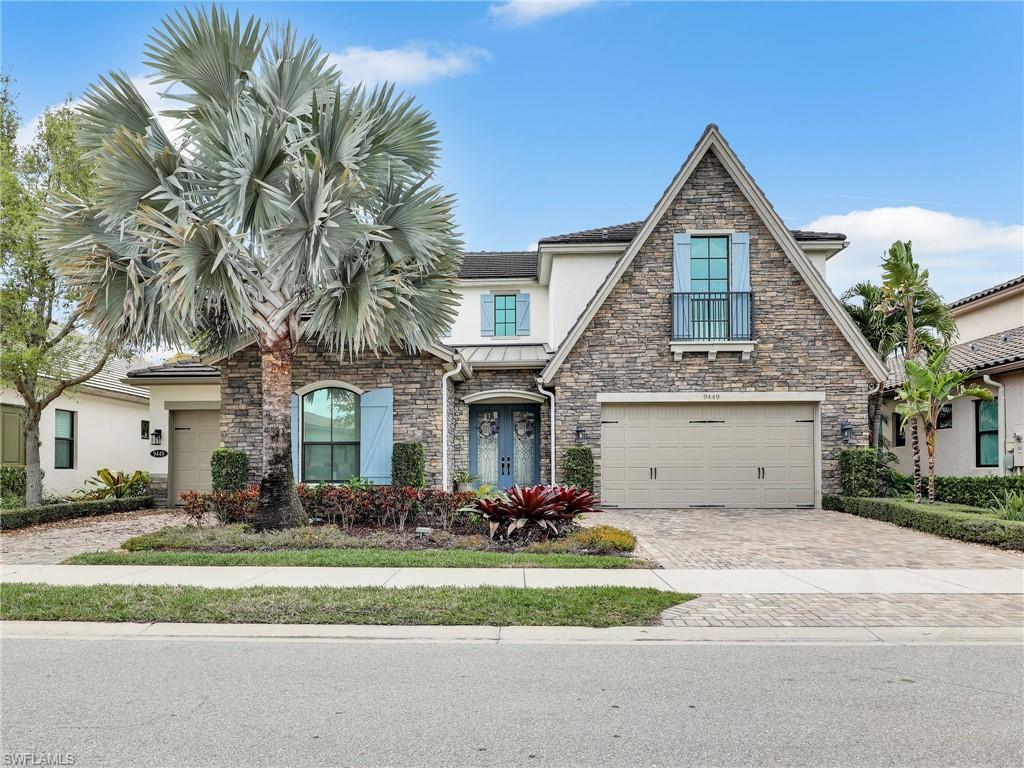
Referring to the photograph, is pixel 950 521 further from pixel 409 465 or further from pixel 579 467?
pixel 409 465

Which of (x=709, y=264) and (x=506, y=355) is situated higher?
(x=709, y=264)

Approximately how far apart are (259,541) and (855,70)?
14.6 metres

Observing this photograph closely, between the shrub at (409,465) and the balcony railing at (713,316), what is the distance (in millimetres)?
6692

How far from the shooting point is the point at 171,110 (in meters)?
11.3

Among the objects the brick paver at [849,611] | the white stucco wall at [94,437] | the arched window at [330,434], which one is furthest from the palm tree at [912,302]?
the white stucco wall at [94,437]

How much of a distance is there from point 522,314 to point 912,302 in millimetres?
10164

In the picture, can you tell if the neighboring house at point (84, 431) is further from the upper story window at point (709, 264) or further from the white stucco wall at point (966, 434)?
the white stucco wall at point (966, 434)

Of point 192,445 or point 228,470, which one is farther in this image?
point 192,445

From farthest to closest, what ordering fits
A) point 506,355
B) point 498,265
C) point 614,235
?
point 498,265 → point 614,235 → point 506,355

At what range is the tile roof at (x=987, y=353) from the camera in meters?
16.3

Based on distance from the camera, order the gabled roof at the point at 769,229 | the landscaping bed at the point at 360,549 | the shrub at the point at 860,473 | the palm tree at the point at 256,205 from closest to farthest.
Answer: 1. the landscaping bed at the point at 360,549
2. the palm tree at the point at 256,205
3. the shrub at the point at 860,473
4. the gabled roof at the point at 769,229

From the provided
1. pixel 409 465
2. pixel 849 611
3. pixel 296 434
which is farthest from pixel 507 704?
pixel 296 434

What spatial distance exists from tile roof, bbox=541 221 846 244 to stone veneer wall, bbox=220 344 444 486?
6.22 meters

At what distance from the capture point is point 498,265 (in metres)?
22.3
